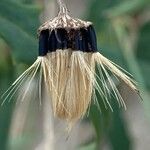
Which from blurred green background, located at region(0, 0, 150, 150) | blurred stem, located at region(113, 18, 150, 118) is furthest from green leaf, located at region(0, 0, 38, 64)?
blurred stem, located at region(113, 18, 150, 118)

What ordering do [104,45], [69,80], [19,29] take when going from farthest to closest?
1. [104,45]
2. [19,29]
3. [69,80]

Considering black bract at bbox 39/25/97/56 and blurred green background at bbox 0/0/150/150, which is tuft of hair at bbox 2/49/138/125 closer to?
black bract at bbox 39/25/97/56

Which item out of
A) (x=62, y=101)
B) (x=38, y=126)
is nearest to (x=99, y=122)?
(x=62, y=101)

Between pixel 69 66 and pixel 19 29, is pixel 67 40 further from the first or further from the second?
pixel 19 29

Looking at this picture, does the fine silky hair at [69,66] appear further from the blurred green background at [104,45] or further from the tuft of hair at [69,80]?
the blurred green background at [104,45]

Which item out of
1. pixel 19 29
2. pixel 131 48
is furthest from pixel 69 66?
pixel 131 48

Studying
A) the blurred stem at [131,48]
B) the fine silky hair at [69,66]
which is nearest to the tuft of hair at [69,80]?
the fine silky hair at [69,66]

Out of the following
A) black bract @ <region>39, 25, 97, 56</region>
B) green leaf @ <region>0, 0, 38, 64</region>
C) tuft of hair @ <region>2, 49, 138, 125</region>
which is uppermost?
green leaf @ <region>0, 0, 38, 64</region>

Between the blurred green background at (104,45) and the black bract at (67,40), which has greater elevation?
the blurred green background at (104,45)
